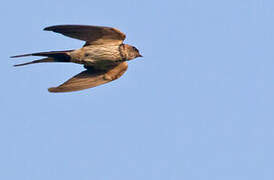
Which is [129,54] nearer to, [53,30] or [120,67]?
[120,67]

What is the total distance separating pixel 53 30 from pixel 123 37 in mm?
1505

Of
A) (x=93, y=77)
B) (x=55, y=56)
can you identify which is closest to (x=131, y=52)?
(x=93, y=77)

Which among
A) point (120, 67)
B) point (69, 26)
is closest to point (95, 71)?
point (120, 67)

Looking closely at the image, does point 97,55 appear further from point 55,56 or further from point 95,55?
point 55,56

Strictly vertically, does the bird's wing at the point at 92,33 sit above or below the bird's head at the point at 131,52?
above

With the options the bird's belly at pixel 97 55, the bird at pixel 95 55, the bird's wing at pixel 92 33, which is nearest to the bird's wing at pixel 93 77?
the bird at pixel 95 55

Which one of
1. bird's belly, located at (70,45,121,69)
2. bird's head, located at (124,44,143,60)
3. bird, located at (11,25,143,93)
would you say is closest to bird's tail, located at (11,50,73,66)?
bird, located at (11,25,143,93)

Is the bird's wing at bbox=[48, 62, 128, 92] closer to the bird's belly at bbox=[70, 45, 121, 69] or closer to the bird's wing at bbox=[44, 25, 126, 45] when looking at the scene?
the bird's belly at bbox=[70, 45, 121, 69]

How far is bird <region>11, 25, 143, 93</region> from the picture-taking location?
13711mm

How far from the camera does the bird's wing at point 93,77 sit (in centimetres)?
1421

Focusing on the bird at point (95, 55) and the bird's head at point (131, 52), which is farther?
the bird's head at point (131, 52)

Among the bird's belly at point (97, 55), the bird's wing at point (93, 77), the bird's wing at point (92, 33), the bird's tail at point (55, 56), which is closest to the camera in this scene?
the bird's wing at point (92, 33)

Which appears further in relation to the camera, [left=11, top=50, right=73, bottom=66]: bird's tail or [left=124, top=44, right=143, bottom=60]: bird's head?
[left=124, top=44, right=143, bottom=60]: bird's head

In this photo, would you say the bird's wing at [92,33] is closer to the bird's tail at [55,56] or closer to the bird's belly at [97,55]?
the bird's belly at [97,55]
